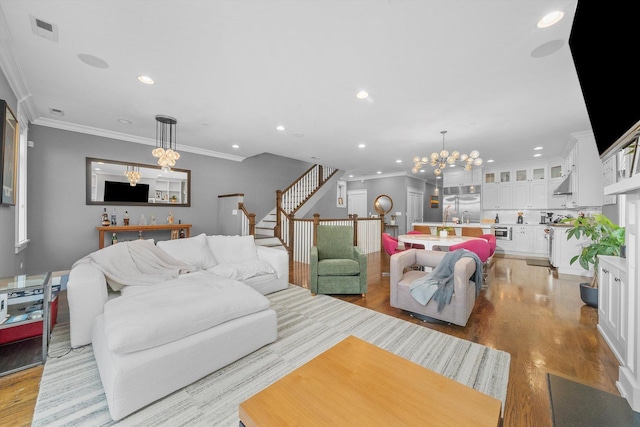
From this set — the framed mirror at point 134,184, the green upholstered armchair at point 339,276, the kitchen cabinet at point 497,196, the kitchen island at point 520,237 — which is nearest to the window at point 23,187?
the framed mirror at point 134,184

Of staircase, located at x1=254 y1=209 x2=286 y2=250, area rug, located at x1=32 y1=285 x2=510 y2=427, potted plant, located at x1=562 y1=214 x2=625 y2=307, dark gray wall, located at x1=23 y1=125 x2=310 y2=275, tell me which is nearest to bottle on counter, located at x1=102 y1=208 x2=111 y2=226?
dark gray wall, located at x1=23 y1=125 x2=310 y2=275

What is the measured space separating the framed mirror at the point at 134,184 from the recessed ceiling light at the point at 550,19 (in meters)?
6.05

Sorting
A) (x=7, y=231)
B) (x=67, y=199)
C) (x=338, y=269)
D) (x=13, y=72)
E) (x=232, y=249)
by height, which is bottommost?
(x=338, y=269)

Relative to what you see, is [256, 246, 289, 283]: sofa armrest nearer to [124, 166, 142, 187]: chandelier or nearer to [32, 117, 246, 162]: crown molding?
[124, 166, 142, 187]: chandelier

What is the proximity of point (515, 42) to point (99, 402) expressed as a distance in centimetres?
417

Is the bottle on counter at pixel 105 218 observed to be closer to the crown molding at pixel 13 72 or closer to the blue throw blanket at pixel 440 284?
the crown molding at pixel 13 72

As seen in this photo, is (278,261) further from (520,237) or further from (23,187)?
(520,237)

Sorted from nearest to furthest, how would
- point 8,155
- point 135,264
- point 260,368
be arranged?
point 260,368
point 8,155
point 135,264

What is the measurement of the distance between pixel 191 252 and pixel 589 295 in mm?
5139


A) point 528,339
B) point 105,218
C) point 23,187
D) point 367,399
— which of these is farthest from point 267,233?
point 367,399

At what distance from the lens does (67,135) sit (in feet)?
14.5

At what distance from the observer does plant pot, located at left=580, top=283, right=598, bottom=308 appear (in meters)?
3.06

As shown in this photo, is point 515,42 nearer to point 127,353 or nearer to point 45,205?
point 127,353

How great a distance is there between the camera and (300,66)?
2578 millimetres
